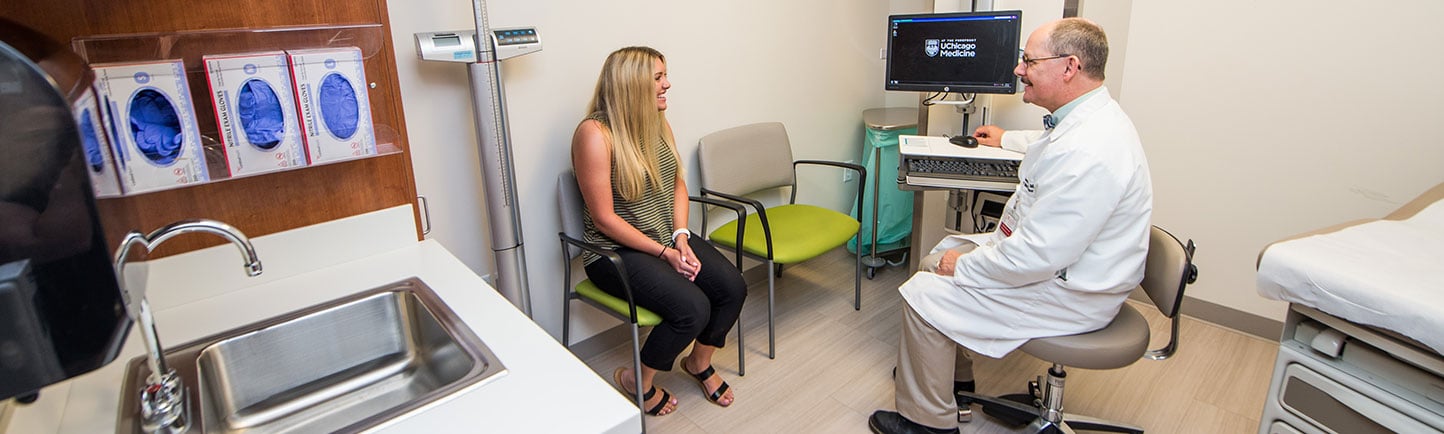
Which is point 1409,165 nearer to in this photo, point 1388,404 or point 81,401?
point 1388,404

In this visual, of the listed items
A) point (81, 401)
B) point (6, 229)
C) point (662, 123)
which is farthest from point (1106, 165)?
point (81, 401)

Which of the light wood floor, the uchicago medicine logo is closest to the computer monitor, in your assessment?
the uchicago medicine logo

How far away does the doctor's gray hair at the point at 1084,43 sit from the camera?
1867 millimetres

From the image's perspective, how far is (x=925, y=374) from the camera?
208 centimetres

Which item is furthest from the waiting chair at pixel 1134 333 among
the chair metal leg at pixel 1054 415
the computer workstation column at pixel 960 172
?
the computer workstation column at pixel 960 172

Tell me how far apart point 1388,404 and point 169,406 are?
7.49 feet

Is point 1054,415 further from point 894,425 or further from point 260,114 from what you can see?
point 260,114

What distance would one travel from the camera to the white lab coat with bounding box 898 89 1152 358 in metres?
1.75

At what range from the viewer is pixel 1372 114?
7.93ft

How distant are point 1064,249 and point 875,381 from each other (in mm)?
1008

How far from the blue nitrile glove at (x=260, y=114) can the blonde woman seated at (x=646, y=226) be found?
884 millimetres

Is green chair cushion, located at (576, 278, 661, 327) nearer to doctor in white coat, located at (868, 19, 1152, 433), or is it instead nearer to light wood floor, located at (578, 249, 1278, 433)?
light wood floor, located at (578, 249, 1278, 433)

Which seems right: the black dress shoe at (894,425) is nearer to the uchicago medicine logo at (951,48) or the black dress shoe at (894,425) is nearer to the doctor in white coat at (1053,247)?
the doctor in white coat at (1053,247)

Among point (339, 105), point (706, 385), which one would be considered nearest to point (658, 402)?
point (706, 385)
